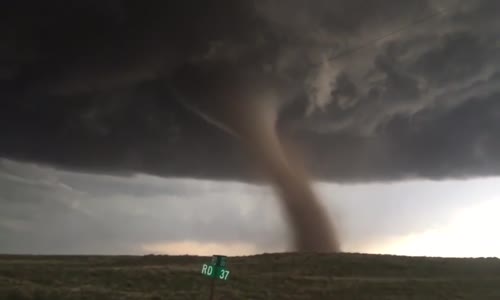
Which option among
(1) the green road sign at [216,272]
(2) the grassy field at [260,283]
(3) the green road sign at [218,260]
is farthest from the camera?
(2) the grassy field at [260,283]

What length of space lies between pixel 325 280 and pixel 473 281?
17067 millimetres

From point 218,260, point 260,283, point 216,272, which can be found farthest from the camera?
point 260,283

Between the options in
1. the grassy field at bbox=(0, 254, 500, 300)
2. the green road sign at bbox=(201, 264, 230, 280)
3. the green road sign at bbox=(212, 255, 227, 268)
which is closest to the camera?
the green road sign at bbox=(201, 264, 230, 280)

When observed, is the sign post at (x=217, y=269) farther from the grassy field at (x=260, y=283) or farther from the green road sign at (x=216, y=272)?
the grassy field at (x=260, y=283)

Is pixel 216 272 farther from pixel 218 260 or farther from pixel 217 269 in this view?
pixel 218 260

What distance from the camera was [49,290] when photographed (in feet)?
113

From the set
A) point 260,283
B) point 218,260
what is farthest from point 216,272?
point 260,283

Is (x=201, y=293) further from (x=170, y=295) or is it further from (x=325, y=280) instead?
(x=325, y=280)

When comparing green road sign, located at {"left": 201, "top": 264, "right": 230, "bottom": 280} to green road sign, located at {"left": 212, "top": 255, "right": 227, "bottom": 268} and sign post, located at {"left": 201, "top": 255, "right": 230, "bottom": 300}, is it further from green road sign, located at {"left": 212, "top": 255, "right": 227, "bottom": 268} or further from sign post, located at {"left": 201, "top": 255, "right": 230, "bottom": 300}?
green road sign, located at {"left": 212, "top": 255, "right": 227, "bottom": 268}

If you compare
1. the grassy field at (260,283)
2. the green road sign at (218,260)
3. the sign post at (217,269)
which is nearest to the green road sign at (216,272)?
the sign post at (217,269)

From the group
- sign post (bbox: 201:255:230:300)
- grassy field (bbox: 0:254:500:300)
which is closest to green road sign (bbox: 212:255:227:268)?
sign post (bbox: 201:255:230:300)

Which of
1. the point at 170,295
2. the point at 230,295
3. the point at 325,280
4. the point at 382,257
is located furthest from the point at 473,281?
the point at 170,295

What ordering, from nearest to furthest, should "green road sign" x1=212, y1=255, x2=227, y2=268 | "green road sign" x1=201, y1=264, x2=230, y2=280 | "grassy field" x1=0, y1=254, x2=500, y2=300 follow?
1. "green road sign" x1=201, y1=264, x2=230, y2=280
2. "green road sign" x1=212, y1=255, x2=227, y2=268
3. "grassy field" x1=0, y1=254, x2=500, y2=300

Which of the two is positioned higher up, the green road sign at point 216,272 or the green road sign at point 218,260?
the green road sign at point 218,260
